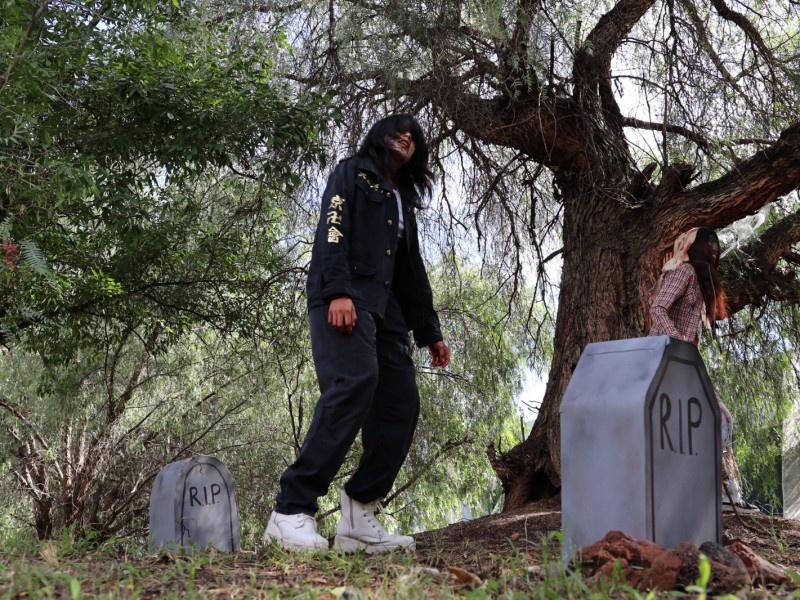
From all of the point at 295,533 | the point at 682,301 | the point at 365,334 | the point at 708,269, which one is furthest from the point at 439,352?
the point at 708,269

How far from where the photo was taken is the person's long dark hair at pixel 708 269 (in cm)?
491

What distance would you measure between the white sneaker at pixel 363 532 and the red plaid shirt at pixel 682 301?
6.81ft

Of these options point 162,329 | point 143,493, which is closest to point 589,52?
point 162,329

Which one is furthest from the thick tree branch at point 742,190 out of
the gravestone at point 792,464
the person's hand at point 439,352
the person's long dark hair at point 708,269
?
the gravestone at point 792,464

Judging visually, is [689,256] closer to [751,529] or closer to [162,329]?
[751,529]

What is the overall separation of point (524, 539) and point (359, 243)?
1560 millimetres

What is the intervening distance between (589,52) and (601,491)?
3.82 meters

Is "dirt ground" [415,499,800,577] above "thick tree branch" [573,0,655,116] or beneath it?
beneath

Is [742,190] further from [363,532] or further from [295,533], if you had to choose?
[295,533]

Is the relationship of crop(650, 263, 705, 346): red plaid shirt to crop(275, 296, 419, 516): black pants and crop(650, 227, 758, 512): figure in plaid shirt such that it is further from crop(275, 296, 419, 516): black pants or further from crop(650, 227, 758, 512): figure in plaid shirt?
crop(275, 296, 419, 516): black pants

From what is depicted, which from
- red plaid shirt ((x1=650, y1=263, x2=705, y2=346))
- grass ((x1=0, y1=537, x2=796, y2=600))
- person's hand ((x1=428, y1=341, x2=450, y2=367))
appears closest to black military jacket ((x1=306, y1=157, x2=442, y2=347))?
person's hand ((x1=428, y1=341, x2=450, y2=367))

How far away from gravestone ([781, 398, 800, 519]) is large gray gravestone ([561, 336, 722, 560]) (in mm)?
8388

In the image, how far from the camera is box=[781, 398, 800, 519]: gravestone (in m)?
10.6

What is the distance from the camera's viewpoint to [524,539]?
12.8 ft
